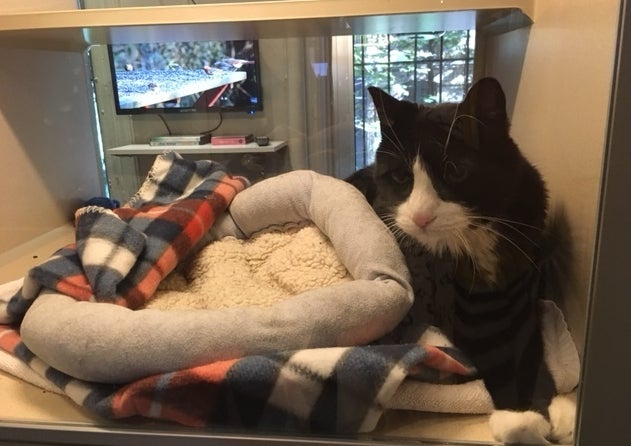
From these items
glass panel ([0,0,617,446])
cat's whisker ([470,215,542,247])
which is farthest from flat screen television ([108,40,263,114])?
cat's whisker ([470,215,542,247])

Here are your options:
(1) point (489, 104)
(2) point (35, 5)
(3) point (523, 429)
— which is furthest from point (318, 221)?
(2) point (35, 5)

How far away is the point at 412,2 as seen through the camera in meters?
0.70

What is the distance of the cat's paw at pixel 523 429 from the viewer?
0.55 metres

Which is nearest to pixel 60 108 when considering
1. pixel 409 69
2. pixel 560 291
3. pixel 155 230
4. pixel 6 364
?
pixel 155 230

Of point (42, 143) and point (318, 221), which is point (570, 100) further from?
point (42, 143)

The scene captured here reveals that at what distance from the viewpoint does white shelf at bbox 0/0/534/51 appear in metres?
0.71

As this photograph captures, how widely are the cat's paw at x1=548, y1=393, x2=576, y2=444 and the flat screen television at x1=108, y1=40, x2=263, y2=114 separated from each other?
2.03 ft

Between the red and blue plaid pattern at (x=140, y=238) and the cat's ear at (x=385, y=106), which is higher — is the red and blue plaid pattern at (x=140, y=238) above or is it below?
below

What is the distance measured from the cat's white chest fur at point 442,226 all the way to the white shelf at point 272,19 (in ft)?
0.66

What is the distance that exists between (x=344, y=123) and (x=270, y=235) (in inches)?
9.1

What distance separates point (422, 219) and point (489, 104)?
0.16m

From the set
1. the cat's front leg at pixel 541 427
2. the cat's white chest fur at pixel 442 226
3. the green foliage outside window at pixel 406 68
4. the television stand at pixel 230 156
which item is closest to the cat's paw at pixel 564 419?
the cat's front leg at pixel 541 427

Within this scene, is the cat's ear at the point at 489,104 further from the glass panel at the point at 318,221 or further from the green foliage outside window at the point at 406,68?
the green foliage outside window at the point at 406,68

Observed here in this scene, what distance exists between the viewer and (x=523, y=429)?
547 mm
